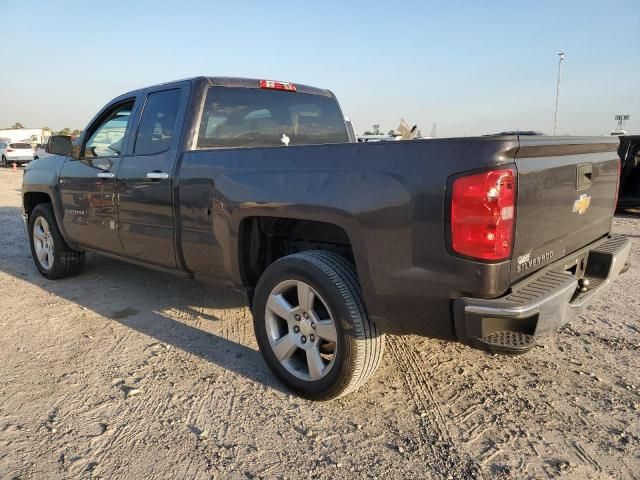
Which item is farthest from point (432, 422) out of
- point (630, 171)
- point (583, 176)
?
point (630, 171)

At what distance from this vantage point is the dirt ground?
91.7 inches

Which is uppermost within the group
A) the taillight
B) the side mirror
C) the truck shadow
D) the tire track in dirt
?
the taillight

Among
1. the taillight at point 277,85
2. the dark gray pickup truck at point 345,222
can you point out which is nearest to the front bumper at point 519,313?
the dark gray pickup truck at point 345,222

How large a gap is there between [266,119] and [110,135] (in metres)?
1.60

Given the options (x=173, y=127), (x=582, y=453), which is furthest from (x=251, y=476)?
(x=173, y=127)

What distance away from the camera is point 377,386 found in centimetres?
305

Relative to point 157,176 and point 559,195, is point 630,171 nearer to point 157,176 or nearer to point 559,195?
point 559,195

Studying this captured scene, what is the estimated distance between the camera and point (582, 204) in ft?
9.33

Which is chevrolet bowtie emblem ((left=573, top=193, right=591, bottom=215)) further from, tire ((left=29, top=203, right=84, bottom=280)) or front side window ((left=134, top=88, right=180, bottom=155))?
tire ((left=29, top=203, right=84, bottom=280))

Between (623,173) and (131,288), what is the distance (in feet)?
28.8

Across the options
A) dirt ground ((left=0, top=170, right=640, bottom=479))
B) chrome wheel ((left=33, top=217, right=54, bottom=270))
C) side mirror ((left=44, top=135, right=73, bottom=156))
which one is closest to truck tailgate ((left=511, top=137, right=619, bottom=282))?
dirt ground ((left=0, top=170, right=640, bottom=479))

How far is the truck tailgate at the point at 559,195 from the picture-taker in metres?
2.28

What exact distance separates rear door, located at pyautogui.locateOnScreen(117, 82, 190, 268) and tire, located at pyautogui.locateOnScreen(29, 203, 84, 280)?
5.01 feet

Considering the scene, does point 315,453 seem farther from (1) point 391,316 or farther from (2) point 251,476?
(1) point 391,316
